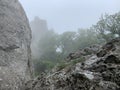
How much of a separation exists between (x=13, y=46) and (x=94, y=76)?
1236 cm

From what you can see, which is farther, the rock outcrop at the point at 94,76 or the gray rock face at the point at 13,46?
the gray rock face at the point at 13,46

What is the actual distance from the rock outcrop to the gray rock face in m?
4.35

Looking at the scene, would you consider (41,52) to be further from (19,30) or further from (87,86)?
(87,86)

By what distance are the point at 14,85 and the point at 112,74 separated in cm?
912

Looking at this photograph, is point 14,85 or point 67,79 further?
point 14,85

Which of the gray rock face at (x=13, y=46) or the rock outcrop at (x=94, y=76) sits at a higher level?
the gray rock face at (x=13, y=46)

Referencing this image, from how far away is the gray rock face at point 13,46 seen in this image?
22219 millimetres

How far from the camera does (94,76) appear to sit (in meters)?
15.0

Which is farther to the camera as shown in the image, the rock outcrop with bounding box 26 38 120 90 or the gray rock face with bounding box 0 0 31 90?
the gray rock face with bounding box 0 0 31 90

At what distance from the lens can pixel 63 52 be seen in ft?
255

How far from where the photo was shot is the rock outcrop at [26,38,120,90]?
14.5m

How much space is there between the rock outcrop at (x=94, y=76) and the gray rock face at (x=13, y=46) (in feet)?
14.3

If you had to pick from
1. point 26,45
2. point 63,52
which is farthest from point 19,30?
point 63,52

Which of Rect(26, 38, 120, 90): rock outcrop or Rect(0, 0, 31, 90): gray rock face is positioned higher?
Rect(0, 0, 31, 90): gray rock face
